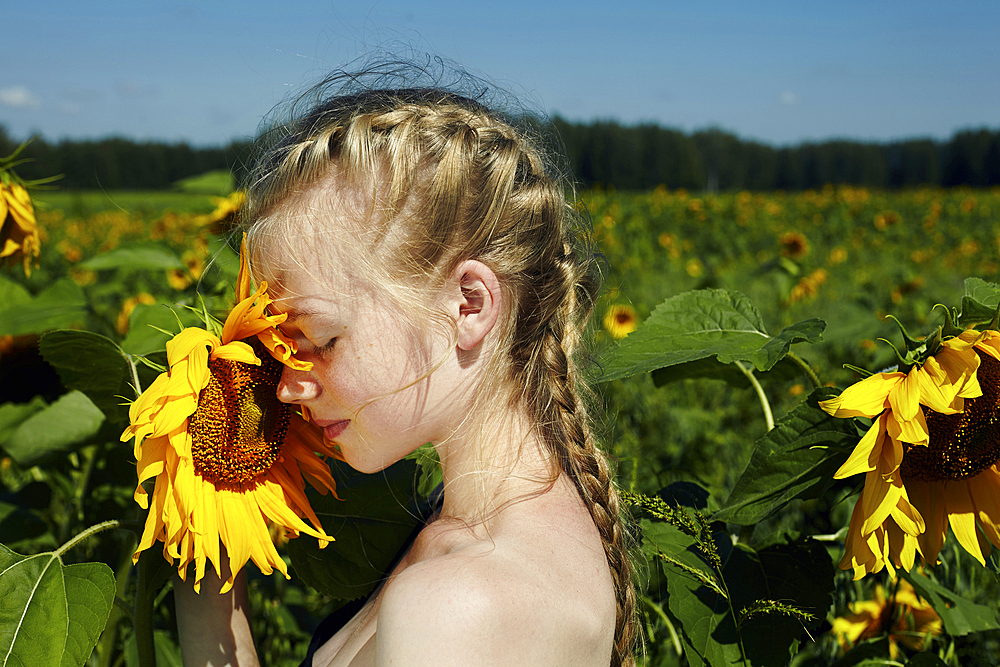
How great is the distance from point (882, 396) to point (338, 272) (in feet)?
2.04

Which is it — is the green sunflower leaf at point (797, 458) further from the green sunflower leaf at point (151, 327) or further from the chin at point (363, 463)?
the green sunflower leaf at point (151, 327)

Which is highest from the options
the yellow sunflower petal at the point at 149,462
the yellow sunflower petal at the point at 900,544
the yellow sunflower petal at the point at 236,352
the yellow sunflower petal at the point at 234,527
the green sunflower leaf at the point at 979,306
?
the green sunflower leaf at the point at 979,306

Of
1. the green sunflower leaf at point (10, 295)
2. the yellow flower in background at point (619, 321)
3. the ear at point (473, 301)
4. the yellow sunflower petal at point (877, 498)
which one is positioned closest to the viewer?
the yellow sunflower petal at point (877, 498)

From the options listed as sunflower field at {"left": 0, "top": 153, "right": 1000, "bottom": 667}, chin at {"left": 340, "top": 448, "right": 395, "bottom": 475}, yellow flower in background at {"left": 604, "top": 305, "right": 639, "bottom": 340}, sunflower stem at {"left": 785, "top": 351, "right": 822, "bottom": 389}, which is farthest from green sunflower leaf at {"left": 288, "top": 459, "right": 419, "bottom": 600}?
yellow flower in background at {"left": 604, "top": 305, "right": 639, "bottom": 340}

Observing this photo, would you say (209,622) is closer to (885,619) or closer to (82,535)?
(82,535)

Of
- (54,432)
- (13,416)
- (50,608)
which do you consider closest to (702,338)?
(50,608)

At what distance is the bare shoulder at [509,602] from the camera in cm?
71

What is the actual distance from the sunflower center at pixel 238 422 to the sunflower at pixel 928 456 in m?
0.64

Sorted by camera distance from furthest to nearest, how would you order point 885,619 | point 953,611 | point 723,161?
point 723,161, point 885,619, point 953,611

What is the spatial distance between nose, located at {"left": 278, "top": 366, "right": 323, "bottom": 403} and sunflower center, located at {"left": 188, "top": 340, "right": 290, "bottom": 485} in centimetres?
3

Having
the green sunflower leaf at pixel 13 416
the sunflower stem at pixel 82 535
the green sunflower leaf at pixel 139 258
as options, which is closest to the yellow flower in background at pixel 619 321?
the green sunflower leaf at pixel 139 258

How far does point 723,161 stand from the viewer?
30359mm

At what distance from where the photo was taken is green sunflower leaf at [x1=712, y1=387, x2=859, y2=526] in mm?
882

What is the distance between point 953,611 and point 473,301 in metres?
0.93
